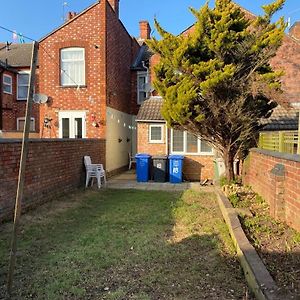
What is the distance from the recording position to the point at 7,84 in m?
19.2

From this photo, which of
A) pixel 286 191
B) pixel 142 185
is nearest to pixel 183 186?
pixel 142 185

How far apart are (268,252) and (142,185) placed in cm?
823

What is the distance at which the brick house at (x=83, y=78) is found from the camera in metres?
14.8

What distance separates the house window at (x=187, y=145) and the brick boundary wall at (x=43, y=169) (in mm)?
3626

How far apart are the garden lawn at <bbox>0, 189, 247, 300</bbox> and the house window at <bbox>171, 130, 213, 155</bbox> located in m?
6.15

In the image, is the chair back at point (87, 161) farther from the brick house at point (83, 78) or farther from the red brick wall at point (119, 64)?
the red brick wall at point (119, 64)

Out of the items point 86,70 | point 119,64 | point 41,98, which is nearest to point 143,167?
point 86,70

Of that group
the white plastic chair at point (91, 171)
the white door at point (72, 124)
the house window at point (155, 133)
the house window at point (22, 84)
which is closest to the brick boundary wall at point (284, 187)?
the white plastic chair at point (91, 171)

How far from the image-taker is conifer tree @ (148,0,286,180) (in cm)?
929

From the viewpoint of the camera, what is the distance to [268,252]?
15.4ft

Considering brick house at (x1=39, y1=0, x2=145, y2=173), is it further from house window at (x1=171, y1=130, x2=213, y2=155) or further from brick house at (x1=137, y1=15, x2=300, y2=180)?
house window at (x1=171, y1=130, x2=213, y2=155)

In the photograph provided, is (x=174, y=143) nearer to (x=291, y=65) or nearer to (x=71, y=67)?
(x=71, y=67)

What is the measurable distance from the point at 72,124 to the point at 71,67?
104 inches

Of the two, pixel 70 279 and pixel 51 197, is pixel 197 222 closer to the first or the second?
pixel 70 279
